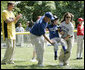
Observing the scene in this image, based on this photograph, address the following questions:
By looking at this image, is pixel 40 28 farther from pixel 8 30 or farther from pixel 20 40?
pixel 20 40

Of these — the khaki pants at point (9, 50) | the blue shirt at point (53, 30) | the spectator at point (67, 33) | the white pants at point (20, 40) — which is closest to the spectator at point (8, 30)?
Result: the khaki pants at point (9, 50)

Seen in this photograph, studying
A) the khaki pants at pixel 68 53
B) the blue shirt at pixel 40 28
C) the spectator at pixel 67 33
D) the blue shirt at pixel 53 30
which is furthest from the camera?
the blue shirt at pixel 53 30

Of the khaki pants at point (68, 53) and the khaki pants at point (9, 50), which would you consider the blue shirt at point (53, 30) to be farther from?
the khaki pants at point (9, 50)

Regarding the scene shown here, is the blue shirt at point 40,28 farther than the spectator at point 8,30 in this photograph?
No

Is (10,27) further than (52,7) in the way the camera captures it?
No

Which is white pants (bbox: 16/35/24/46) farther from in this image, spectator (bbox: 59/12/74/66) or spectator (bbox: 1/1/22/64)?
spectator (bbox: 59/12/74/66)

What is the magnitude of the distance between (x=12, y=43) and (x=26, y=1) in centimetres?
3710

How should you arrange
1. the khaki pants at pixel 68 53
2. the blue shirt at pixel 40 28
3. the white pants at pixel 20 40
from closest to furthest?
the blue shirt at pixel 40 28, the khaki pants at pixel 68 53, the white pants at pixel 20 40

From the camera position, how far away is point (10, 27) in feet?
31.7

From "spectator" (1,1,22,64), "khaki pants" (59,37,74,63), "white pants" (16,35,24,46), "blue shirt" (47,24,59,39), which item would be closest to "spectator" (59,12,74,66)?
"khaki pants" (59,37,74,63)

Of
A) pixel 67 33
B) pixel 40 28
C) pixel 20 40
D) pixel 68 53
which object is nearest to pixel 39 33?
pixel 40 28

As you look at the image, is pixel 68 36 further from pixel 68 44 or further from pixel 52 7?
pixel 52 7

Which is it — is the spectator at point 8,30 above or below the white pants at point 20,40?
above

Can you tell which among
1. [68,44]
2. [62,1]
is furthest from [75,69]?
[62,1]
